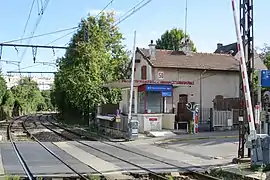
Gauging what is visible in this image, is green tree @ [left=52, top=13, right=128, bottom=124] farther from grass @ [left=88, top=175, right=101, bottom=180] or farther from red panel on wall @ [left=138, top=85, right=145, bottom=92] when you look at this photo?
grass @ [left=88, top=175, right=101, bottom=180]

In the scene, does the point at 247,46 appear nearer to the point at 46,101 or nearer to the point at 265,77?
the point at 265,77

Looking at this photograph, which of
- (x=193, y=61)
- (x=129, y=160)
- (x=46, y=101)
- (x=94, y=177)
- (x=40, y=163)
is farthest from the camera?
(x=46, y=101)

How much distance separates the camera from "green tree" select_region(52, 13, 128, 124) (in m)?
41.0

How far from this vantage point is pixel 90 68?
44.3m

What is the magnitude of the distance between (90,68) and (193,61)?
1202 cm

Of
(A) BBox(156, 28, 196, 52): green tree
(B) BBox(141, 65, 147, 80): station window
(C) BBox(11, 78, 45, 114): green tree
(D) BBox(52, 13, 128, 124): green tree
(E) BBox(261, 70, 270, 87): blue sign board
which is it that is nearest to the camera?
(E) BBox(261, 70, 270, 87): blue sign board

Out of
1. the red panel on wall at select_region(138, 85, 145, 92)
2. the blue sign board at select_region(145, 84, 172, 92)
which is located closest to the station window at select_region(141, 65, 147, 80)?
the red panel on wall at select_region(138, 85, 145, 92)

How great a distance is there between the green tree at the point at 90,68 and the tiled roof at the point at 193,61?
599 cm

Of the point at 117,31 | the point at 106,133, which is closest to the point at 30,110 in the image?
the point at 117,31

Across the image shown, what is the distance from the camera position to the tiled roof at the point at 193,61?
117 feet

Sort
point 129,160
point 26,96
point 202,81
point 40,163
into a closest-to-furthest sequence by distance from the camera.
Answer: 1. point 40,163
2. point 129,160
3. point 202,81
4. point 26,96

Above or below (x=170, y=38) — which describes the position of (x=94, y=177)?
below

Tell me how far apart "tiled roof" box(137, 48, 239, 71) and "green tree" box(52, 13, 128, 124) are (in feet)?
19.6

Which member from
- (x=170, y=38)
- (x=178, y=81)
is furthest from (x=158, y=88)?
(x=170, y=38)
